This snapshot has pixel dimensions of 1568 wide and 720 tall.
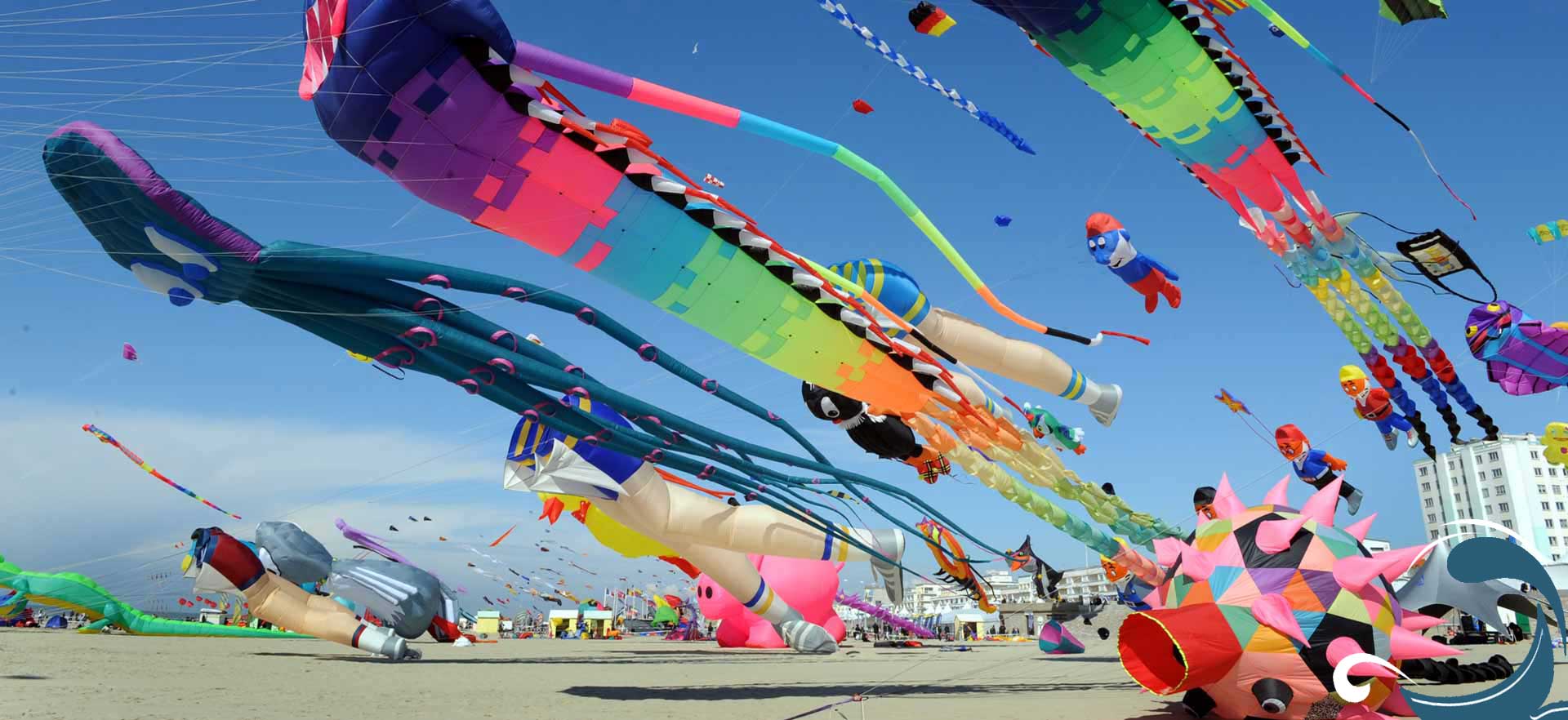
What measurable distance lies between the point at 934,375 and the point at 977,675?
6232mm

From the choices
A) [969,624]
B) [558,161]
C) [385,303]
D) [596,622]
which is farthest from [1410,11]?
[969,624]

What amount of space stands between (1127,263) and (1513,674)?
664cm

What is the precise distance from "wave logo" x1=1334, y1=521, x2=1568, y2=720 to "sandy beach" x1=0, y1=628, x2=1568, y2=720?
237cm

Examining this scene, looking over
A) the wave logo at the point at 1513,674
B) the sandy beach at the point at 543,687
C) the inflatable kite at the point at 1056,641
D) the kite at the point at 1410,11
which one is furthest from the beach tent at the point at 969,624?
the wave logo at the point at 1513,674

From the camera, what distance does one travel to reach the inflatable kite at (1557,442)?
14.8 meters

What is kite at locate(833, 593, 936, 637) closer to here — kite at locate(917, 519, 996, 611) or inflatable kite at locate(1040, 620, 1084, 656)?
kite at locate(917, 519, 996, 611)

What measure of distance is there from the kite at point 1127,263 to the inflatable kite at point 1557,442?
867 cm

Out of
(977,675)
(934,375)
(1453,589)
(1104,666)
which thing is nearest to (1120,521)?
(1104,666)

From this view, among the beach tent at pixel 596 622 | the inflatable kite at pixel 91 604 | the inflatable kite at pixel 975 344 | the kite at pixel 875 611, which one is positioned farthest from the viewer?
the beach tent at pixel 596 622

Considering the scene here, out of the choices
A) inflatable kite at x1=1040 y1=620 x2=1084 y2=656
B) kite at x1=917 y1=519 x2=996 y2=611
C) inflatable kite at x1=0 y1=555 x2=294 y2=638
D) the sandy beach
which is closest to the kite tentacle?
the sandy beach

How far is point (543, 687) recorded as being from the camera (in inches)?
396

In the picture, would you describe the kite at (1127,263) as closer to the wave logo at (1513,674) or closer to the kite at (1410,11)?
the kite at (1410,11)

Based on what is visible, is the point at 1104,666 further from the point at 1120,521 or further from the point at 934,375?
the point at 934,375

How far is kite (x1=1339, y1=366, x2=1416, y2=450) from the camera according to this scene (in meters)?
12.3
